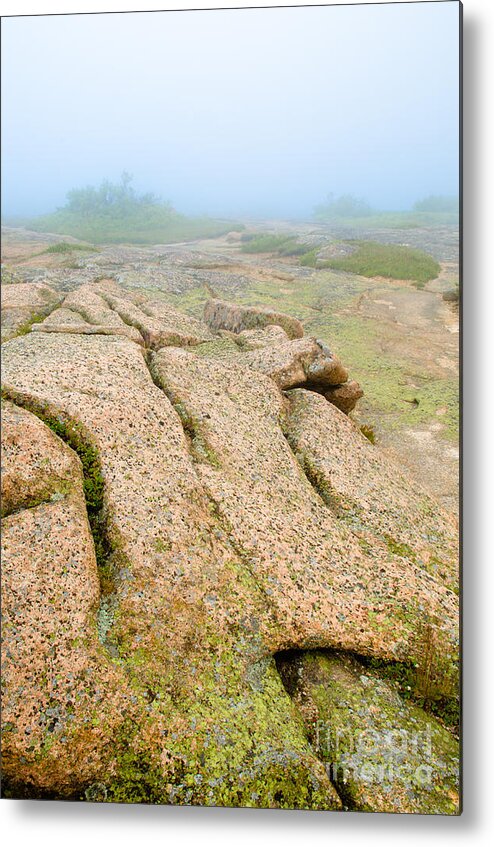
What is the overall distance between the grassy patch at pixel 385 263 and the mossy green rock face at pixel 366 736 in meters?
4.24

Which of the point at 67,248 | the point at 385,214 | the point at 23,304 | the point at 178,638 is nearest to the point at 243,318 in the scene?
the point at 385,214

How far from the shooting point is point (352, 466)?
23.5 ft

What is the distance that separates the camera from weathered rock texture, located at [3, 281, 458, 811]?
500 cm

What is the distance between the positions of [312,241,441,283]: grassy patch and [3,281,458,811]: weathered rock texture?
8.16 ft

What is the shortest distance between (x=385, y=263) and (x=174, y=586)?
4.83m

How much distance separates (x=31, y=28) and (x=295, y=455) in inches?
205

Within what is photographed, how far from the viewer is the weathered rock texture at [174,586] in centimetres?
500

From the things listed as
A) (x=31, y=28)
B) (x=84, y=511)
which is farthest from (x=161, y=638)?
(x=31, y=28)

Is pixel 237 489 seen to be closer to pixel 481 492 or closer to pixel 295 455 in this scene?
pixel 295 455

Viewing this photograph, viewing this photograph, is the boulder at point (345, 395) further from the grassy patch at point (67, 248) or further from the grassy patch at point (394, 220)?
the grassy patch at point (67, 248)

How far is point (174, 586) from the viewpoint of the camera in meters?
5.40

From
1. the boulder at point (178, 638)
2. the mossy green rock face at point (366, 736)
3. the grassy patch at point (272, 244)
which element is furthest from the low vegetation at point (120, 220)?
the mossy green rock face at point (366, 736)

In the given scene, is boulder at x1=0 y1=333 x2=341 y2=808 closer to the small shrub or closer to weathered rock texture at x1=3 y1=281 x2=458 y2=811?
weathered rock texture at x1=3 y1=281 x2=458 y2=811

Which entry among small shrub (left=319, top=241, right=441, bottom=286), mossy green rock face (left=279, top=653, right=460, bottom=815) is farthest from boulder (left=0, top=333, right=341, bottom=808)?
small shrub (left=319, top=241, right=441, bottom=286)
